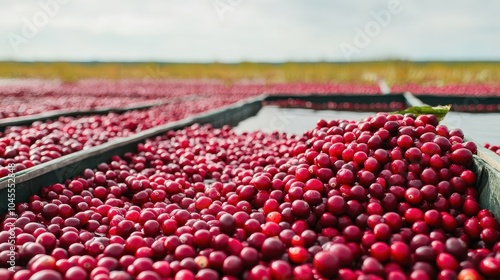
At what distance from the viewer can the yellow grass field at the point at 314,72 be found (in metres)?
15.1

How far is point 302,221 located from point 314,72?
15.8m

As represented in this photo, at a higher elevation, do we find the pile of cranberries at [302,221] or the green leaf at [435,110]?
the green leaf at [435,110]

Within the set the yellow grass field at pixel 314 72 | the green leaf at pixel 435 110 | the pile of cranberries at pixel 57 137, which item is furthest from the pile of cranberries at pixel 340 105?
the yellow grass field at pixel 314 72

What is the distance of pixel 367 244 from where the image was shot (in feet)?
5.66

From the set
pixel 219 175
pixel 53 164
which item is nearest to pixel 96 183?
pixel 53 164

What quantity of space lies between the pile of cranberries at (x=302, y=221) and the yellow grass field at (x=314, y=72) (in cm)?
1286

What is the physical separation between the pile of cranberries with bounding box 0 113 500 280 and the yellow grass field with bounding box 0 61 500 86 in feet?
42.2

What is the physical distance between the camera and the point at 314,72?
17.2 m

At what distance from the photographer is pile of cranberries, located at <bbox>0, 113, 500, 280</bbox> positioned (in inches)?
62.1

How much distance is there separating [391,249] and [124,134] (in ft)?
12.8

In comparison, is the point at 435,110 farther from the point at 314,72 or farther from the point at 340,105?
the point at 314,72

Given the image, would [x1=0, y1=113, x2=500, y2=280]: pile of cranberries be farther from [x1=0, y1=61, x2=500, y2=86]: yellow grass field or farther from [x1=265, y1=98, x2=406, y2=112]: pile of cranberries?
[x1=0, y1=61, x2=500, y2=86]: yellow grass field

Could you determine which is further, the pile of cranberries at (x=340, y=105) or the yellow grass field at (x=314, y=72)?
the yellow grass field at (x=314, y=72)

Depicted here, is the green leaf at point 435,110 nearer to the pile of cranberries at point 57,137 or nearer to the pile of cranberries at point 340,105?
the pile of cranberries at point 57,137
